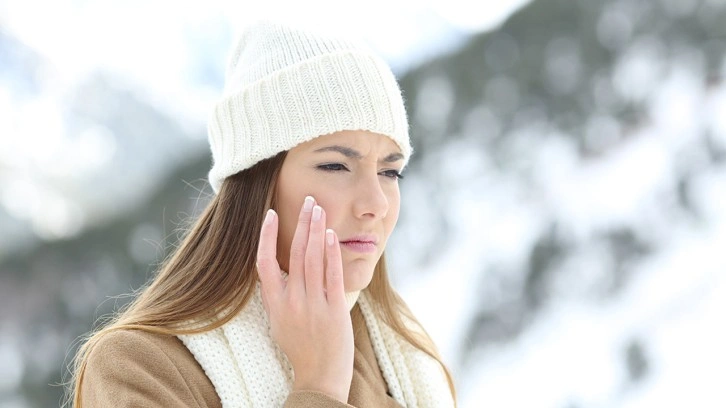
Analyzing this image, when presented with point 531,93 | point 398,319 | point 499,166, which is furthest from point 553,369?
point 398,319

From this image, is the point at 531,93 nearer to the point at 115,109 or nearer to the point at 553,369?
the point at 553,369

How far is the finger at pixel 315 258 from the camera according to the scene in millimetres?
1467

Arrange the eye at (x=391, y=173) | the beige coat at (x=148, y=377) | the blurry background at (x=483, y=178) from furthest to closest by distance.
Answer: the blurry background at (x=483, y=178) → the eye at (x=391, y=173) → the beige coat at (x=148, y=377)

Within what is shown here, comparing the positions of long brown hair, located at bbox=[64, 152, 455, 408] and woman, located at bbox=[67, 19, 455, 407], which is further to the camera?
long brown hair, located at bbox=[64, 152, 455, 408]

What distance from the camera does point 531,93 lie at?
4.12 metres

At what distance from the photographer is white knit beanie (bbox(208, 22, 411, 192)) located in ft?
5.32

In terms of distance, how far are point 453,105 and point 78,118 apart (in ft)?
5.42

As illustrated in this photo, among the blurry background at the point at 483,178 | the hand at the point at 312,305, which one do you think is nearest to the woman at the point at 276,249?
the hand at the point at 312,305

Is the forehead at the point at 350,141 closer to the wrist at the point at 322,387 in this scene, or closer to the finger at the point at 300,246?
the finger at the point at 300,246

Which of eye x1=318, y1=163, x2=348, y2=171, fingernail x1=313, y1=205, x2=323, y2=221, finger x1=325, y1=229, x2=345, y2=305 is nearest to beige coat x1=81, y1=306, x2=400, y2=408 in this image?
finger x1=325, y1=229, x2=345, y2=305

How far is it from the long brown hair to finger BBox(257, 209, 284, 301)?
0.15m

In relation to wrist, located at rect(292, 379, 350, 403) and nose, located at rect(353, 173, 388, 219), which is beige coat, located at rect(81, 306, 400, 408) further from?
nose, located at rect(353, 173, 388, 219)

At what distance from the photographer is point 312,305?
148 cm

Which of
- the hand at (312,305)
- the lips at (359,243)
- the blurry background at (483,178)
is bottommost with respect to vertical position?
the hand at (312,305)
